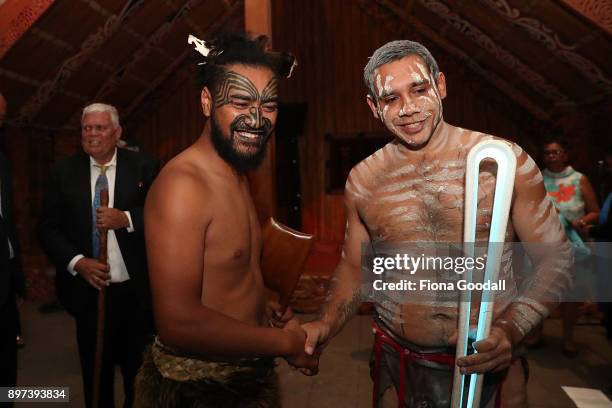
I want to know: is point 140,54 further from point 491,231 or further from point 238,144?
point 491,231

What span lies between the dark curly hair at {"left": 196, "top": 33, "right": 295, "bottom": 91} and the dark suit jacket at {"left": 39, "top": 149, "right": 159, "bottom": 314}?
126cm

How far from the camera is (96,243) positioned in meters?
2.48

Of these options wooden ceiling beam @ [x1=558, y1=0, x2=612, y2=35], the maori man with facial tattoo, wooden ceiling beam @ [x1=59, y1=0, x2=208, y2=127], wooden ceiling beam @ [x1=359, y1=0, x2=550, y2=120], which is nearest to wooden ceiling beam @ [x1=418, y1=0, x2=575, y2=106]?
wooden ceiling beam @ [x1=359, y1=0, x2=550, y2=120]

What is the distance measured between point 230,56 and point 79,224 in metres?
1.62

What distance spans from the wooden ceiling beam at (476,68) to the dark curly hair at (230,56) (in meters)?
5.54

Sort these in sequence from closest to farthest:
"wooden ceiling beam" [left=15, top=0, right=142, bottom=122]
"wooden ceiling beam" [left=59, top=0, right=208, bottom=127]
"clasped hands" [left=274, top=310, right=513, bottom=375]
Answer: "clasped hands" [left=274, top=310, right=513, bottom=375] → "wooden ceiling beam" [left=15, top=0, right=142, bottom=122] → "wooden ceiling beam" [left=59, top=0, right=208, bottom=127]

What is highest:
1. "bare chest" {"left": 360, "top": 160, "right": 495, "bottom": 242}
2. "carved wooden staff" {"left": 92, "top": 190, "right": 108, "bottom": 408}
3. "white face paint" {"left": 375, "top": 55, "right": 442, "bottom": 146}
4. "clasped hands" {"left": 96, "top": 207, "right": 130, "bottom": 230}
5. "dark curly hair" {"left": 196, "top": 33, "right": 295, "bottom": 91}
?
"dark curly hair" {"left": 196, "top": 33, "right": 295, "bottom": 91}

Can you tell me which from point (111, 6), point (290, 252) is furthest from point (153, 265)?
point (111, 6)

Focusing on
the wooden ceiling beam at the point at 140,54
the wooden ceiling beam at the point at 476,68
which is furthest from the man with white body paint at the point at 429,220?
the wooden ceiling beam at the point at 476,68

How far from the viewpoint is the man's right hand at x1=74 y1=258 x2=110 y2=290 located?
2.30 m

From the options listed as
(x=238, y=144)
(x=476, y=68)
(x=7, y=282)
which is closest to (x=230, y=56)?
(x=238, y=144)

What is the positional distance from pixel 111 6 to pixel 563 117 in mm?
5742

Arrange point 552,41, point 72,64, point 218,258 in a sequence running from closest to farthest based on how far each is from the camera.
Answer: point 218,258
point 552,41
point 72,64

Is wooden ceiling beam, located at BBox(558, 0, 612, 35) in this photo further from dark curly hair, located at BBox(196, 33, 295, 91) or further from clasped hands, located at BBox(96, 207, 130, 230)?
clasped hands, located at BBox(96, 207, 130, 230)
